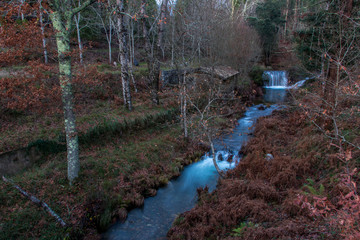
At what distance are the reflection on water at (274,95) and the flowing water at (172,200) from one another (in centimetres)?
1247

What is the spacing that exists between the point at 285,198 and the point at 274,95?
870 inches

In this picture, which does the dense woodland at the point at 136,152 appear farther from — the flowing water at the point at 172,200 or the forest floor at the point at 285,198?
the flowing water at the point at 172,200

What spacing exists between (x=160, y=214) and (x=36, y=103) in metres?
5.60

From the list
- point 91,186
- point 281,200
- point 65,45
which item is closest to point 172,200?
point 91,186

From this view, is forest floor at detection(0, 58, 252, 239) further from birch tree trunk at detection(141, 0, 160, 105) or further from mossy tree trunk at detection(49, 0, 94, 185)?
mossy tree trunk at detection(49, 0, 94, 185)

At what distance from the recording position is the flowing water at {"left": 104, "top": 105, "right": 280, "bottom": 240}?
7449mm

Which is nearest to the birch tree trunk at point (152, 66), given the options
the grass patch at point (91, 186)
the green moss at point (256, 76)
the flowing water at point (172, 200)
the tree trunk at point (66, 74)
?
the grass patch at point (91, 186)

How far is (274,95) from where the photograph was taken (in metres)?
27.2

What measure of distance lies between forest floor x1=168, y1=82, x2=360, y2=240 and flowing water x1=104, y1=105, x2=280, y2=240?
0.62 meters

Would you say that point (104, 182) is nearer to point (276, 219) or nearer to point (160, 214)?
point (160, 214)

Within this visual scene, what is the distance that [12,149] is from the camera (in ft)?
29.2

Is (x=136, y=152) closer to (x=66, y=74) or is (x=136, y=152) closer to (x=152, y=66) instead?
(x=66, y=74)

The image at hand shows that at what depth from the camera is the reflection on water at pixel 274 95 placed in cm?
2521

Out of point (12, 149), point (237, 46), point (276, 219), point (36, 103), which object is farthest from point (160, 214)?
point (237, 46)
